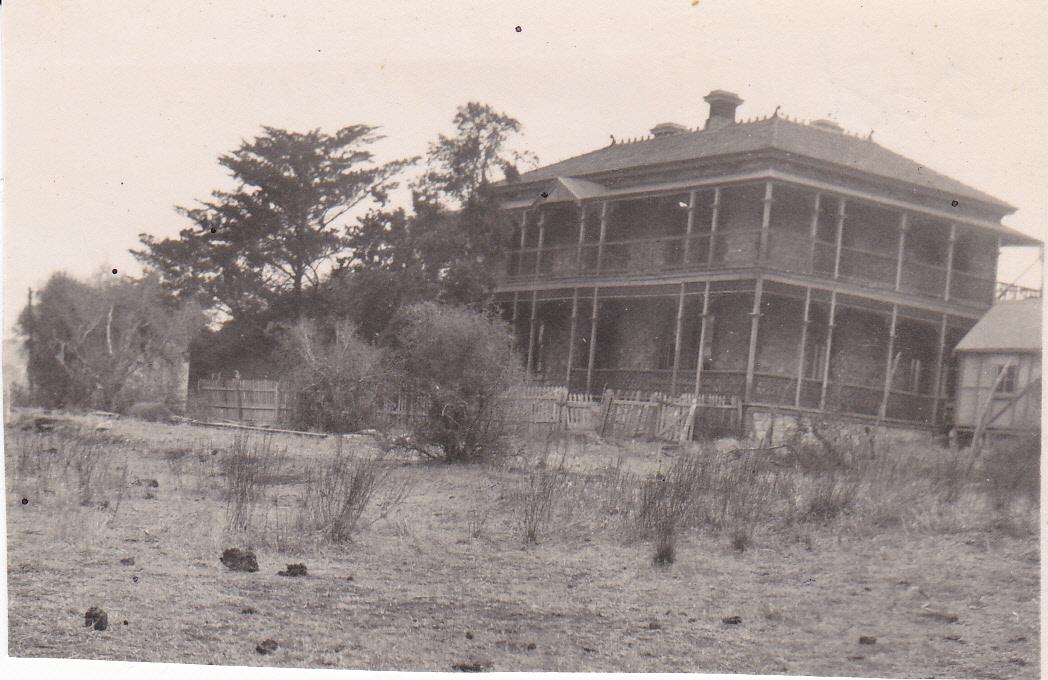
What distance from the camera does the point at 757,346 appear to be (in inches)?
713

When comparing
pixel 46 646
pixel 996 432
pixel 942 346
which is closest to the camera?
pixel 46 646

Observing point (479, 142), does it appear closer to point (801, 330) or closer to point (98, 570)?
point (801, 330)

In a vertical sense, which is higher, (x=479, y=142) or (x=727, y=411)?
(x=479, y=142)

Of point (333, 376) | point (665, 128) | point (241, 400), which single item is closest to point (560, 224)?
point (333, 376)

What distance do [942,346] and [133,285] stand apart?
12.6 m

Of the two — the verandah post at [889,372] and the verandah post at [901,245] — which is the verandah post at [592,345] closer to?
the verandah post at [889,372]

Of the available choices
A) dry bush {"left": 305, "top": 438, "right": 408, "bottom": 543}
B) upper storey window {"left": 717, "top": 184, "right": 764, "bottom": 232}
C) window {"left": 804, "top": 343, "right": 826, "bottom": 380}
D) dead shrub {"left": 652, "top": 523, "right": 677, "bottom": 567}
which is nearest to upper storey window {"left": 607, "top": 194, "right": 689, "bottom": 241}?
upper storey window {"left": 717, "top": 184, "right": 764, "bottom": 232}

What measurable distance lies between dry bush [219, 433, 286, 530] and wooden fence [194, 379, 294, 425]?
592 centimetres

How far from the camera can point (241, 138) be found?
34.1 feet

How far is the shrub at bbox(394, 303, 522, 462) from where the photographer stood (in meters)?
12.2

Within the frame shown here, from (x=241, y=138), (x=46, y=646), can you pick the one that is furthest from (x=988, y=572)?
(x=241, y=138)

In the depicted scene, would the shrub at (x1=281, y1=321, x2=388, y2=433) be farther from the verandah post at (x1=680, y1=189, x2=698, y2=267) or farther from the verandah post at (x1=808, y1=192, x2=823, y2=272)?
the verandah post at (x1=808, y1=192, x2=823, y2=272)

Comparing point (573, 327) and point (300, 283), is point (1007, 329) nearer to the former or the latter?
point (573, 327)

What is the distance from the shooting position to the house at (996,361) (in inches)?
575
